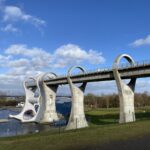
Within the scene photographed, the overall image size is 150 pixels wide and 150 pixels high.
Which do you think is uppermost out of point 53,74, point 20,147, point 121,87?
point 53,74

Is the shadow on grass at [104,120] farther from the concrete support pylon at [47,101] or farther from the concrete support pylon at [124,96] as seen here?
the concrete support pylon at [47,101]

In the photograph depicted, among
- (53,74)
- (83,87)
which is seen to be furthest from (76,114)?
(53,74)

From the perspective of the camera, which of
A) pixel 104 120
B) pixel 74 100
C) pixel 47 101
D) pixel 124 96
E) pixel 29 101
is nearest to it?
pixel 124 96

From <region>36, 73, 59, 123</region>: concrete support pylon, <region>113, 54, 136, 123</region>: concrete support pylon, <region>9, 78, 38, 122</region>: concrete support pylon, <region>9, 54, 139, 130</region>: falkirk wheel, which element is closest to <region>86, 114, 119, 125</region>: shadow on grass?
<region>9, 54, 139, 130</region>: falkirk wheel

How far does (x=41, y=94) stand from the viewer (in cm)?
11638

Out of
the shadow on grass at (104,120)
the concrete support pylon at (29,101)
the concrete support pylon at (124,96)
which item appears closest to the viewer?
the concrete support pylon at (124,96)

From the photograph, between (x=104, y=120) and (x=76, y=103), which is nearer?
(x=104, y=120)

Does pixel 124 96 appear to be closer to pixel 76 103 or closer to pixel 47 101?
pixel 76 103

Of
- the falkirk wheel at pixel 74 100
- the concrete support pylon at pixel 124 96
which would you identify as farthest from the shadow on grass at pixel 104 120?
the concrete support pylon at pixel 124 96

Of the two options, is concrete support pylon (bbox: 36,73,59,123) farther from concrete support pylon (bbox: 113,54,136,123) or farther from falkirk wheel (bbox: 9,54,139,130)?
concrete support pylon (bbox: 113,54,136,123)

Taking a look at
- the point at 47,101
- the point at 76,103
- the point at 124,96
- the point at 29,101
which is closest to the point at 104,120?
the point at 76,103

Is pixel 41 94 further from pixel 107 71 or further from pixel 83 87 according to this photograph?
pixel 107 71

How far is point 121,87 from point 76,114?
2305 centimetres

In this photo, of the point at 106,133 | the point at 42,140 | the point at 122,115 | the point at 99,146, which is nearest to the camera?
the point at 99,146
